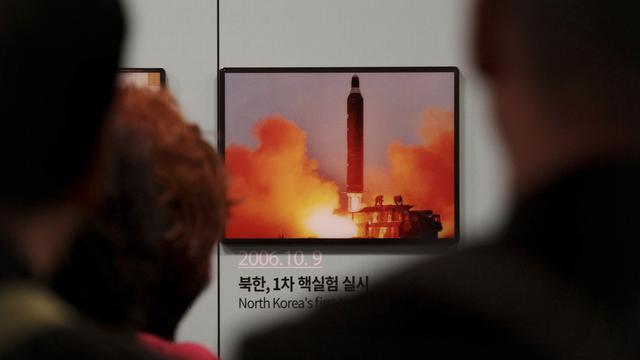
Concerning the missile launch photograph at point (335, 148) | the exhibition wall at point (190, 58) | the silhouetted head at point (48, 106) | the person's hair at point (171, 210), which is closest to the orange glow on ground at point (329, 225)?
the missile launch photograph at point (335, 148)

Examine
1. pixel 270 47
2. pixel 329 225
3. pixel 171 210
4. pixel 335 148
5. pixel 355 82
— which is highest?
pixel 270 47

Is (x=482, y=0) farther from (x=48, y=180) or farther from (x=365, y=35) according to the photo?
(x=365, y=35)

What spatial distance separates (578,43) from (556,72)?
0.05ft

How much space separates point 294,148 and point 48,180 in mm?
4100

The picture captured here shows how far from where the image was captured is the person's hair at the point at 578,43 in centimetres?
41

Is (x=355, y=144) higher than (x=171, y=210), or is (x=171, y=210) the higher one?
(x=355, y=144)

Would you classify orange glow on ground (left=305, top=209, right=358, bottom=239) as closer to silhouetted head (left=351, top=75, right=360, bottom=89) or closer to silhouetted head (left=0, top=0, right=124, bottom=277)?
silhouetted head (left=351, top=75, right=360, bottom=89)

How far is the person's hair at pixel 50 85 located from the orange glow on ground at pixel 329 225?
13.4 ft

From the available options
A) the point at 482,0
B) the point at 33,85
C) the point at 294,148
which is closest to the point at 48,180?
the point at 33,85

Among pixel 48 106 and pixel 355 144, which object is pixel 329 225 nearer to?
pixel 355 144

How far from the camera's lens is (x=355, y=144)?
456 centimetres

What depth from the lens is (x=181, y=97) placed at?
457cm

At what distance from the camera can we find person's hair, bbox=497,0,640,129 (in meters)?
0.41

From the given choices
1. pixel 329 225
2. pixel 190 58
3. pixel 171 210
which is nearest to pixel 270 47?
pixel 190 58
